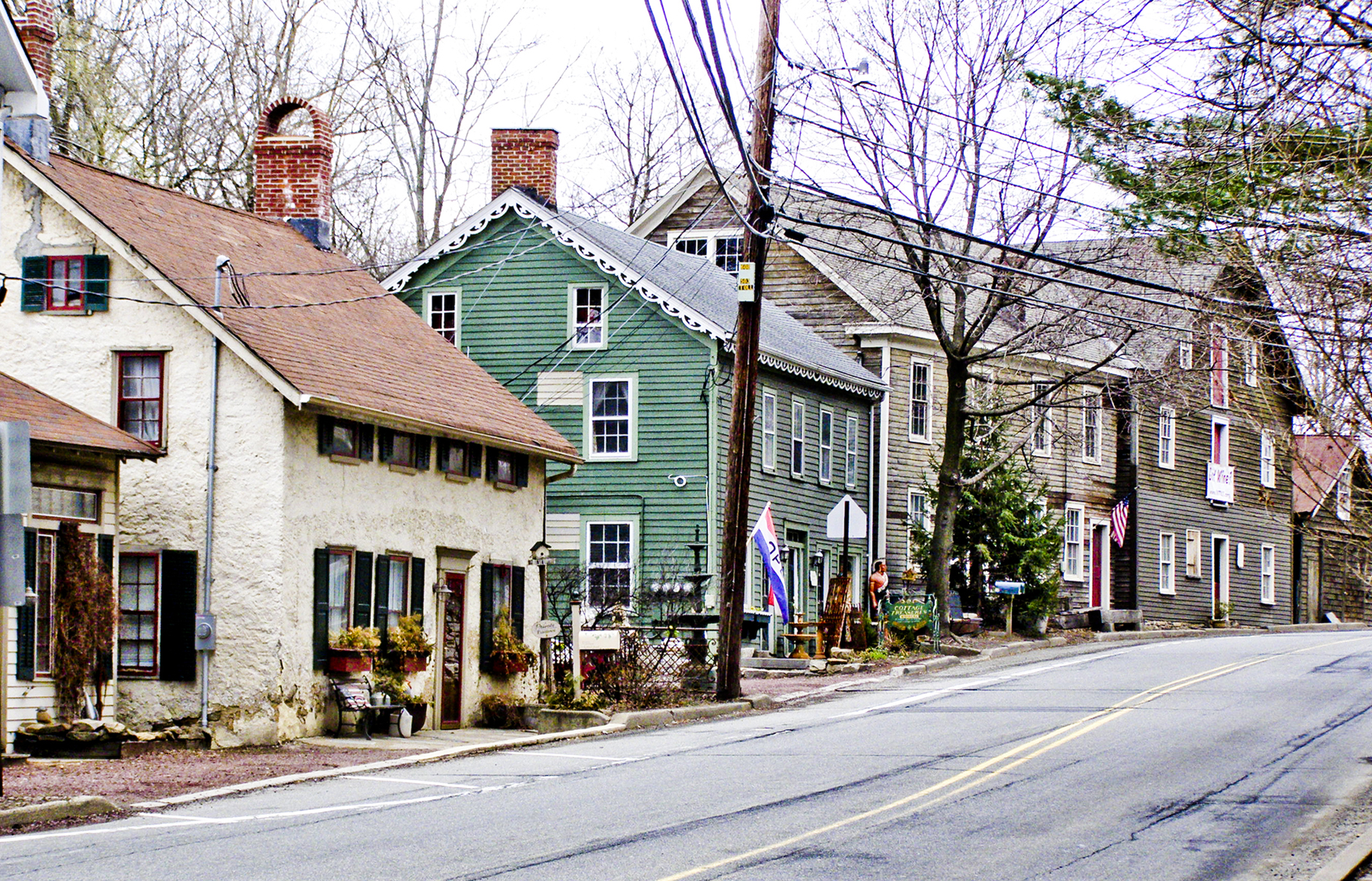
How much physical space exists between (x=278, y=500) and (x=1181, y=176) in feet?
37.4

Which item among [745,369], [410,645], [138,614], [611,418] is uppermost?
[745,369]

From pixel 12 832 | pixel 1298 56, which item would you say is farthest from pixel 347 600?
pixel 1298 56

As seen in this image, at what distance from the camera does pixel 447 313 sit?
33125 mm

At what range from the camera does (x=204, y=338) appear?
1944 cm

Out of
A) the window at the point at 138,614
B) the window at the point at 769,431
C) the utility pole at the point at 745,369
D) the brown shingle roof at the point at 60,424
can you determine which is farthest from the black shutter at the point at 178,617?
the window at the point at 769,431

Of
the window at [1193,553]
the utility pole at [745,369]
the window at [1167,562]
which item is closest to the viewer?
the utility pole at [745,369]

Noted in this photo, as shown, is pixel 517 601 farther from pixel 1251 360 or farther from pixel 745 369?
pixel 1251 360

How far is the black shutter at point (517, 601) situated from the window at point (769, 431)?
30.9ft

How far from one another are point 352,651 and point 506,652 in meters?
3.79

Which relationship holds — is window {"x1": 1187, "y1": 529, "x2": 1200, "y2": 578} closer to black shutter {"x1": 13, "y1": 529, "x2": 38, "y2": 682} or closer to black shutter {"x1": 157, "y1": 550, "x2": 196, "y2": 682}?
black shutter {"x1": 157, "y1": 550, "x2": 196, "y2": 682}

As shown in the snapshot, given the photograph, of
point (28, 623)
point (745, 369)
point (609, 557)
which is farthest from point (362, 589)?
point (609, 557)

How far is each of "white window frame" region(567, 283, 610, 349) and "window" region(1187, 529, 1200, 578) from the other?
2298 centimetres

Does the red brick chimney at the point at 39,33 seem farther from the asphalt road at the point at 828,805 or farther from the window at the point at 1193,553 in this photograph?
the window at the point at 1193,553

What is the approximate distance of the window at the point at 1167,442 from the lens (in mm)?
46062
